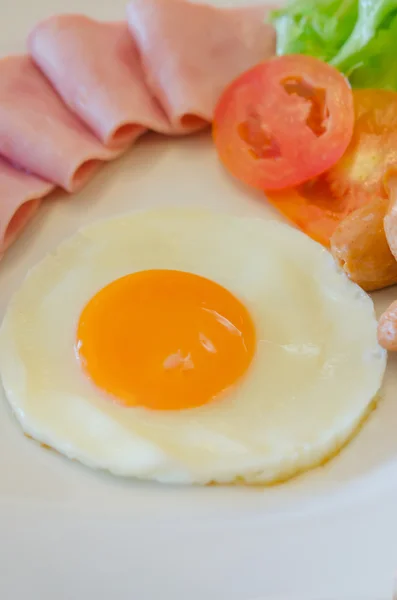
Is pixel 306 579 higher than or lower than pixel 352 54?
lower

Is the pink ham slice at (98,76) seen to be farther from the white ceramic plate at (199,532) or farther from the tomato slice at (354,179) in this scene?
the white ceramic plate at (199,532)

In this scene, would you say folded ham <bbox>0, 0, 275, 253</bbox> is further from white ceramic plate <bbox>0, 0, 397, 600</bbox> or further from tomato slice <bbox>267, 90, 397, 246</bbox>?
white ceramic plate <bbox>0, 0, 397, 600</bbox>

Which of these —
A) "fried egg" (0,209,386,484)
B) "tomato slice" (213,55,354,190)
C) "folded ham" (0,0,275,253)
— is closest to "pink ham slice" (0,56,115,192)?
"folded ham" (0,0,275,253)

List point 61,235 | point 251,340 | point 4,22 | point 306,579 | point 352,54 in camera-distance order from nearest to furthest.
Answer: point 306,579 < point 251,340 < point 61,235 < point 352,54 < point 4,22

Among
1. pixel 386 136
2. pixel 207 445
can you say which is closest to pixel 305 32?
pixel 386 136

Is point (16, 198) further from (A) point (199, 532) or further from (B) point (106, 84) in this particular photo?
(A) point (199, 532)

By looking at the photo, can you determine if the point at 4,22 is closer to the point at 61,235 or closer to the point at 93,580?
the point at 61,235

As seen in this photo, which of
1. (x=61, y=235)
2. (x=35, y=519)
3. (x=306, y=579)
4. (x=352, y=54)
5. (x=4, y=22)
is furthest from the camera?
(x=4, y=22)
